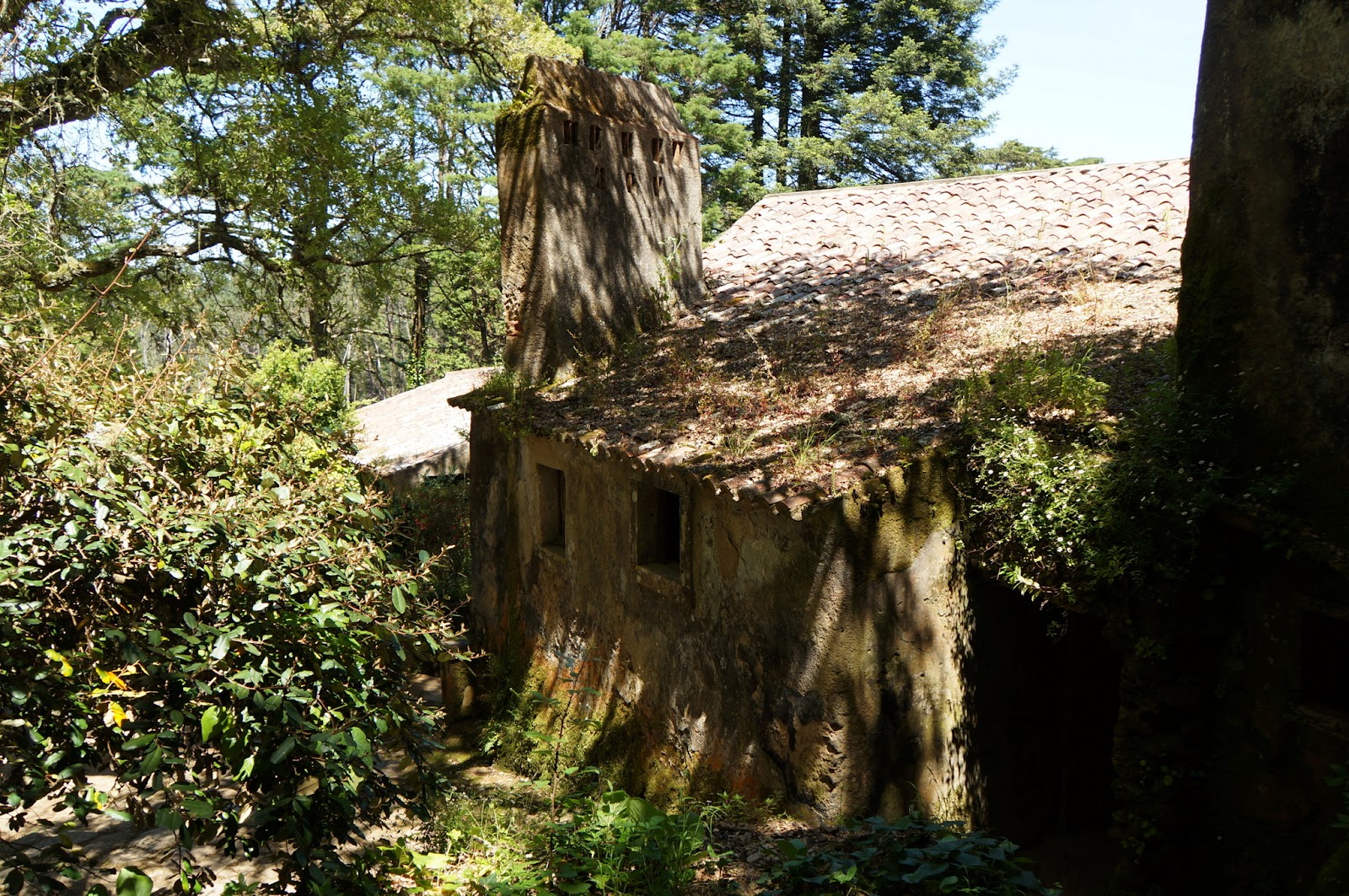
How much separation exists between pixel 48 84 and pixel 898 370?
1097 cm

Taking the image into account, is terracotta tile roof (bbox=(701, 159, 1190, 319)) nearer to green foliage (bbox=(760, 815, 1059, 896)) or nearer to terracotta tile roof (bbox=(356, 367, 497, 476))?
terracotta tile roof (bbox=(356, 367, 497, 476))

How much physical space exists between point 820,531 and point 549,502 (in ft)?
13.1

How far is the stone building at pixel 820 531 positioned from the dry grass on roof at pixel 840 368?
33mm

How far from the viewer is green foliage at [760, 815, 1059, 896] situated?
4086mm

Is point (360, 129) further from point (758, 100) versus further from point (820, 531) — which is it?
point (820, 531)

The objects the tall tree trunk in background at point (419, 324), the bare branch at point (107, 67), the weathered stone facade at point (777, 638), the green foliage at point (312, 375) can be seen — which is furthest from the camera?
the tall tree trunk in background at point (419, 324)

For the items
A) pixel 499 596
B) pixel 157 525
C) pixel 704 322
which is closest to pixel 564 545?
pixel 499 596

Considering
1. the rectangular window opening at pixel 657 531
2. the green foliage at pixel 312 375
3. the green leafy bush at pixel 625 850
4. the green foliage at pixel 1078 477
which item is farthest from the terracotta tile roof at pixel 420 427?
the green leafy bush at pixel 625 850

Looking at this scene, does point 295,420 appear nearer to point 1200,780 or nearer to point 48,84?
point 1200,780

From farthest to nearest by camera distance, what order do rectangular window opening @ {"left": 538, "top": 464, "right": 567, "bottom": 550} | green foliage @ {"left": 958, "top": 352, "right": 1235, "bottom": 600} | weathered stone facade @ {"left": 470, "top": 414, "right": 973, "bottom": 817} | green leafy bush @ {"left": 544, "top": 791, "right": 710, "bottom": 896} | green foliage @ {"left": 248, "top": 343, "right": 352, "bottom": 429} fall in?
green foliage @ {"left": 248, "top": 343, "right": 352, "bottom": 429}
rectangular window opening @ {"left": 538, "top": 464, "right": 567, "bottom": 550}
weathered stone facade @ {"left": 470, "top": 414, "right": 973, "bottom": 817}
green foliage @ {"left": 958, "top": 352, "right": 1235, "bottom": 600}
green leafy bush @ {"left": 544, "top": 791, "right": 710, "bottom": 896}

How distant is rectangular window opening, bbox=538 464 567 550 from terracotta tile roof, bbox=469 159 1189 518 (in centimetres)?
77

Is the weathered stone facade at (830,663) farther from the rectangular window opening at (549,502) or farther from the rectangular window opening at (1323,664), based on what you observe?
the rectangular window opening at (1323,664)

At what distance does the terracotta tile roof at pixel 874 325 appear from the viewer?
22.5 ft

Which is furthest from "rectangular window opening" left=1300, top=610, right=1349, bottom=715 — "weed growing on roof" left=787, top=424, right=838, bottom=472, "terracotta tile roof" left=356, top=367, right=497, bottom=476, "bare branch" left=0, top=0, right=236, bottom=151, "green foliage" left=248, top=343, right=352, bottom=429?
"bare branch" left=0, top=0, right=236, bottom=151
